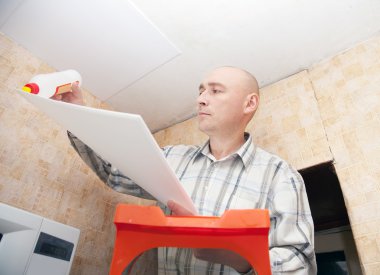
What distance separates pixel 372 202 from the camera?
37.2 inches

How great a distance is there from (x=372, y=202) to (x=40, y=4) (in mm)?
1397

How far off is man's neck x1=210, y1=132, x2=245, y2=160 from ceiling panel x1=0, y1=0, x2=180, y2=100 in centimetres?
47

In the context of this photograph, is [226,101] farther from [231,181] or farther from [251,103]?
[231,181]

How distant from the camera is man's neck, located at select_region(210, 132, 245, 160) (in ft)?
3.54

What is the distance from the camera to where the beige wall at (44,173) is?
3.84 ft

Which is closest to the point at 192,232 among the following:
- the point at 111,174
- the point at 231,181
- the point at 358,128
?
the point at 231,181

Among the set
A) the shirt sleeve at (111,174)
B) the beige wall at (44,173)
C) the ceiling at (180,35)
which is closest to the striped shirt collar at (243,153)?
the shirt sleeve at (111,174)

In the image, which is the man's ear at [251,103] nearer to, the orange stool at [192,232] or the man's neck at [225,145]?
the man's neck at [225,145]

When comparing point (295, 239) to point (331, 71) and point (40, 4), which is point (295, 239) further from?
point (40, 4)

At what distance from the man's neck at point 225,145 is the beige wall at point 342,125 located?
Result: 246 millimetres

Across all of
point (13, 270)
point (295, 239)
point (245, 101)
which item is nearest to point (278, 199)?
point (295, 239)

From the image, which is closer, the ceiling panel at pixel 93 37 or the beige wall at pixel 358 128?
the beige wall at pixel 358 128

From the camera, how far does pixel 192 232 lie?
435 millimetres

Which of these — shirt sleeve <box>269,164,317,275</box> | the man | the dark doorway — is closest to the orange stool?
the man
